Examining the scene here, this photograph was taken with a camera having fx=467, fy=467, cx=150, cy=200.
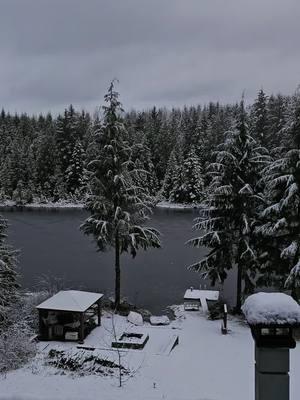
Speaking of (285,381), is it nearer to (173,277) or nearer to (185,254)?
(173,277)

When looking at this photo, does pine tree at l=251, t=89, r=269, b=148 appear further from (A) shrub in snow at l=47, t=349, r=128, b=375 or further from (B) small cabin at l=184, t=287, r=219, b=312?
(A) shrub in snow at l=47, t=349, r=128, b=375

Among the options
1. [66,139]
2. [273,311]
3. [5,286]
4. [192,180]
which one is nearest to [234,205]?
[5,286]

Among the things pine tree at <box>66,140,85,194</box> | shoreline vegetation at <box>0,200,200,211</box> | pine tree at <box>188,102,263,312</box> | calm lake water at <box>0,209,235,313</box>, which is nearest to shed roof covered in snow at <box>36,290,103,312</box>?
pine tree at <box>188,102,263,312</box>

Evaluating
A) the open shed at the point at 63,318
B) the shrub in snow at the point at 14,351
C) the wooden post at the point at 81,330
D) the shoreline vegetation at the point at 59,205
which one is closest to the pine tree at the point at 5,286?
the open shed at the point at 63,318

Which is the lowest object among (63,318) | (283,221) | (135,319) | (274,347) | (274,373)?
(135,319)

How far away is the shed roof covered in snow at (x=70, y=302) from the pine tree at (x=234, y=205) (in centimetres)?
→ 663

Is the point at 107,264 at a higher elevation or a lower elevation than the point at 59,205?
lower

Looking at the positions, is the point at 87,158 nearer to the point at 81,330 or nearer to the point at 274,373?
the point at 81,330

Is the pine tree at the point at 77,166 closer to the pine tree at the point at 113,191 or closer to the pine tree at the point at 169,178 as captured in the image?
the pine tree at the point at 169,178

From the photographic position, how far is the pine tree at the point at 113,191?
23.1 meters

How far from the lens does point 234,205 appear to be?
74.4 ft

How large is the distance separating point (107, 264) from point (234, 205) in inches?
656

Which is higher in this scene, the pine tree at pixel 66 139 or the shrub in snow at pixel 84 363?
the pine tree at pixel 66 139

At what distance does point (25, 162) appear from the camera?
8075 cm
